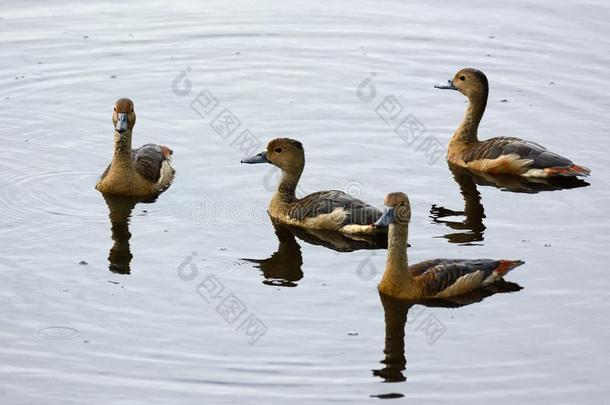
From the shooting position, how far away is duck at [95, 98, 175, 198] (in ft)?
54.4

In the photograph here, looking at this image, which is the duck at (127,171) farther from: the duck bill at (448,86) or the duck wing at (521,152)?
the duck bill at (448,86)

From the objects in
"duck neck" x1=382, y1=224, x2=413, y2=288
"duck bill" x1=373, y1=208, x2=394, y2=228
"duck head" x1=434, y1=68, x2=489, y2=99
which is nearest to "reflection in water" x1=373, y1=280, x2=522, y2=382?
"duck neck" x1=382, y1=224, x2=413, y2=288

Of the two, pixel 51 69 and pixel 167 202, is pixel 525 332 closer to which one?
pixel 167 202

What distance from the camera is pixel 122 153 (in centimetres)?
1661

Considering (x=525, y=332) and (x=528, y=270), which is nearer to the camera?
(x=525, y=332)

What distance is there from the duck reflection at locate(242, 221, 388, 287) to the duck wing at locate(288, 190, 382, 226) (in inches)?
8.0

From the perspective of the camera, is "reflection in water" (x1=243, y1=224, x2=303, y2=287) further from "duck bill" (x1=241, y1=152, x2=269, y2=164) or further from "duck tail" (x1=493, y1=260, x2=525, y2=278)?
"duck tail" (x1=493, y1=260, x2=525, y2=278)

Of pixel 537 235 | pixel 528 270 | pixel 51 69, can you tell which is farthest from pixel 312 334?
pixel 51 69

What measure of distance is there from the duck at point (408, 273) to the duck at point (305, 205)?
5.63 ft

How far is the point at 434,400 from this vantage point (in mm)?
11273

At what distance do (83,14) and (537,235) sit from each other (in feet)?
A: 39.5
